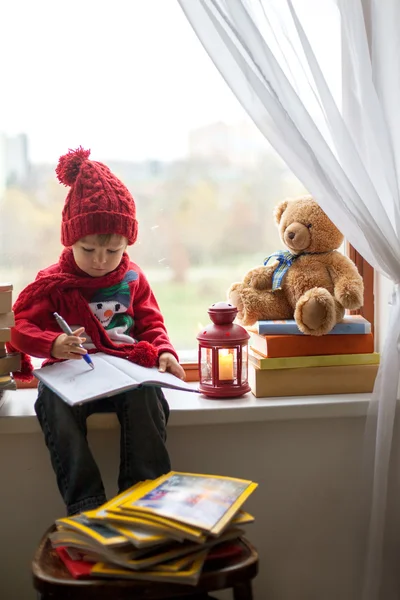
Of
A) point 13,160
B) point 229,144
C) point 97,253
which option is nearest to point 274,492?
point 97,253

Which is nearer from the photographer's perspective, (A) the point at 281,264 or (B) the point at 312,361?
(B) the point at 312,361

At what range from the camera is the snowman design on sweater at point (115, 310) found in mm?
1670

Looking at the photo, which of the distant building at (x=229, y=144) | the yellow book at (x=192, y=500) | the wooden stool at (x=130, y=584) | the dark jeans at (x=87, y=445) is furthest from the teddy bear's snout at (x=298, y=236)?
the wooden stool at (x=130, y=584)

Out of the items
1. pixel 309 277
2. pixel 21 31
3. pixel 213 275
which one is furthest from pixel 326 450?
pixel 21 31

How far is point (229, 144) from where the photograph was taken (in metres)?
1.88

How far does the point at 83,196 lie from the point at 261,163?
529 millimetres

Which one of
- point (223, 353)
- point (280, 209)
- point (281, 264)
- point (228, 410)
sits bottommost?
point (228, 410)

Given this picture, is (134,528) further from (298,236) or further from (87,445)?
(298,236)

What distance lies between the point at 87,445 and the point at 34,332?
0.91 ft

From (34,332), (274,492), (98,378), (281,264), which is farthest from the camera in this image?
(281,264)

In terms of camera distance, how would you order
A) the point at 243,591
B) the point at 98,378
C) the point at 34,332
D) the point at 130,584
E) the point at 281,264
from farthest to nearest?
the point at 281,264, the point at 34,332, the point at 98,378, the point at 243,591, the point at 130,584

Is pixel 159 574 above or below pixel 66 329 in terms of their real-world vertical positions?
below

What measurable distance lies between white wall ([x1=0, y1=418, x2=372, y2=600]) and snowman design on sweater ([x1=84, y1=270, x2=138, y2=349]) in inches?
8.6

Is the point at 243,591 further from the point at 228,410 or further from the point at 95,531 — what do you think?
the point at 228,410
